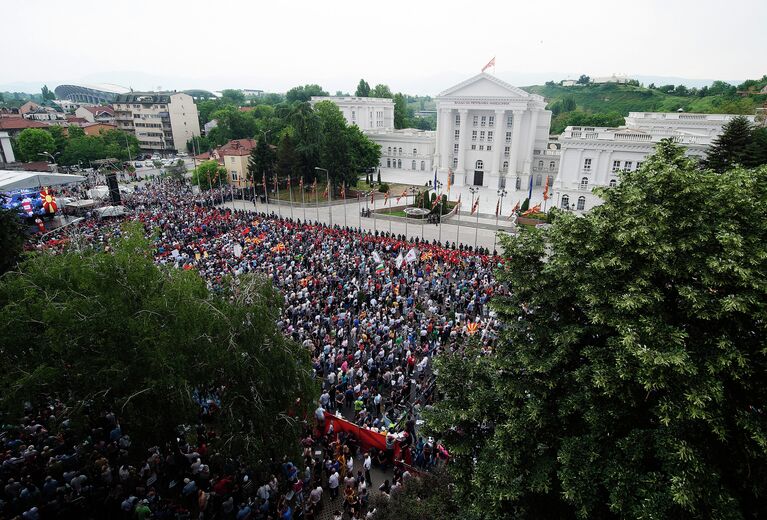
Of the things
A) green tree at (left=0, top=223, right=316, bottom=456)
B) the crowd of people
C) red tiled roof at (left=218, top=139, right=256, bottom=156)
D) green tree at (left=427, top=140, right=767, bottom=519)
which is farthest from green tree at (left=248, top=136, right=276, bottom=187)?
green tree at (left=427, top=140, right=767, bottom=519)

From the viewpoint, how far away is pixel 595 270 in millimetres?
7695

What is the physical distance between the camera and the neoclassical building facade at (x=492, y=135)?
55.6m

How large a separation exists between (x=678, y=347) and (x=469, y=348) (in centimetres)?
434

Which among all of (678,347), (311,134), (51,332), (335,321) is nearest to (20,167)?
(311,134)

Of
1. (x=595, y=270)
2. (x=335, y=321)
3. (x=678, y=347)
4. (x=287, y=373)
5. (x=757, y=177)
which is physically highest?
(x=757, y=177)

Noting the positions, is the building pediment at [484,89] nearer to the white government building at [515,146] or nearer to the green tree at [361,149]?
the white government building at [515,146]

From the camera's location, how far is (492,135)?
58.5 metres

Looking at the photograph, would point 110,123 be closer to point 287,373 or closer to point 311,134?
point 311,134

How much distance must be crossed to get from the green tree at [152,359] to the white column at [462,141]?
54.3m

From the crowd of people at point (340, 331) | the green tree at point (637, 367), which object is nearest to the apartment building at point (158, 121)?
the crowd of people at point (340, 331)

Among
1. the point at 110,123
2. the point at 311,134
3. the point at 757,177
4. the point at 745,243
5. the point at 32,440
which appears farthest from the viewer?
the point at 110,123

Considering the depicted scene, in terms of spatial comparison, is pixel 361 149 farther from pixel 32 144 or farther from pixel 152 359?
pixel 32 144

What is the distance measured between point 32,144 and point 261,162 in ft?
151

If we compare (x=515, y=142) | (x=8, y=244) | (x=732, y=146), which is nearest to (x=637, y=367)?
(x=8, y=244)
